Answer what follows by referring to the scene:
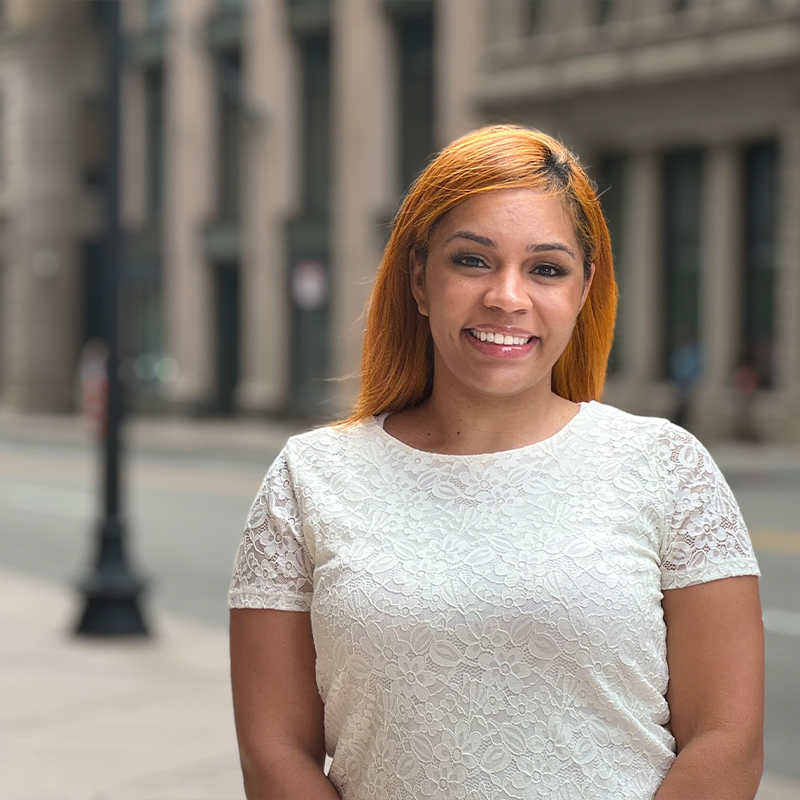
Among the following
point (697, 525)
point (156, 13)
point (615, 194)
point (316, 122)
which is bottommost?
point (615, 194)

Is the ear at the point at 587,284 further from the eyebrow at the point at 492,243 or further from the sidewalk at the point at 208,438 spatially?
the sidewalk at the point at 208,438

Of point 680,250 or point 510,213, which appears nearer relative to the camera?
point 510,213

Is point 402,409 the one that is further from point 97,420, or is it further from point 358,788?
point 97,420

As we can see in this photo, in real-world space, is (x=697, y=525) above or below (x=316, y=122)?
above

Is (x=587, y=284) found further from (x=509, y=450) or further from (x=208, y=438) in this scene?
(x=208, y=438)

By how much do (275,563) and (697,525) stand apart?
2.08ft

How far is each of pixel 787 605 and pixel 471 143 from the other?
7.84 meters

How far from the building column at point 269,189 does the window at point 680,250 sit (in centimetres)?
873

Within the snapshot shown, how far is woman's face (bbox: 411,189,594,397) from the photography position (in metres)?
2.16

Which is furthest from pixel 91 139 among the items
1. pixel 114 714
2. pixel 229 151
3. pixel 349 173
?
pixel 114 714

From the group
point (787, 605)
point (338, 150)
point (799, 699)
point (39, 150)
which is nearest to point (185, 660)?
point (799, 699)

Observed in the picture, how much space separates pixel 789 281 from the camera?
2138cm

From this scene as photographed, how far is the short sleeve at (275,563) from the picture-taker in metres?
2.20

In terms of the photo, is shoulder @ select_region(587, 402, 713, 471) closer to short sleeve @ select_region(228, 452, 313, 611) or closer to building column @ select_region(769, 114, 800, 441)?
short sleeve @ select_region(228, 452, 313, 611)
